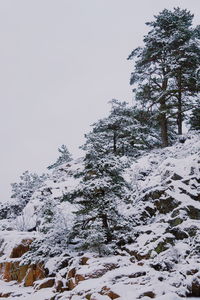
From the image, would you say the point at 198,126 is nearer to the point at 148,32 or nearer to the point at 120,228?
the point at 148,32

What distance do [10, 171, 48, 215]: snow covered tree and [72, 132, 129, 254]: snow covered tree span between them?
12.3 meters

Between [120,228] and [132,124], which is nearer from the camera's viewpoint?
[120,228]

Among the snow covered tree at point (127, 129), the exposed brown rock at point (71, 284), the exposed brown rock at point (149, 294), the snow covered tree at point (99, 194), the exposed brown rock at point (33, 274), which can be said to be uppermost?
the snow covered tree at point (127, 129)

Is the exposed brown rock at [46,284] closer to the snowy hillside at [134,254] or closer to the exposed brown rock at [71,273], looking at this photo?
the snowy hillside at [134,254]

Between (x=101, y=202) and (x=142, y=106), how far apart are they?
12.2 metres

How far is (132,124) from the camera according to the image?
62.2ft

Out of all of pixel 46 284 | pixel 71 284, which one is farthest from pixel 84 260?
pixel 46 284

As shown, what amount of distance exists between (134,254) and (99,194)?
2.23m

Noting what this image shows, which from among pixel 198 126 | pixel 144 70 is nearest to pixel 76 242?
pixel 198 126

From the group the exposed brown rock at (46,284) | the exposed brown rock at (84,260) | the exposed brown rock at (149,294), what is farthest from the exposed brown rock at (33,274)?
the exposed brown rock at (149,294)

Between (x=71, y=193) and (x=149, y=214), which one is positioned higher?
(x=71, y=193)

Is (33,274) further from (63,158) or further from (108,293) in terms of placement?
(63,158)

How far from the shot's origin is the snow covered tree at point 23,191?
21.6 m

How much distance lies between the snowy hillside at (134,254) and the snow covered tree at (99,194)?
1.00ft
